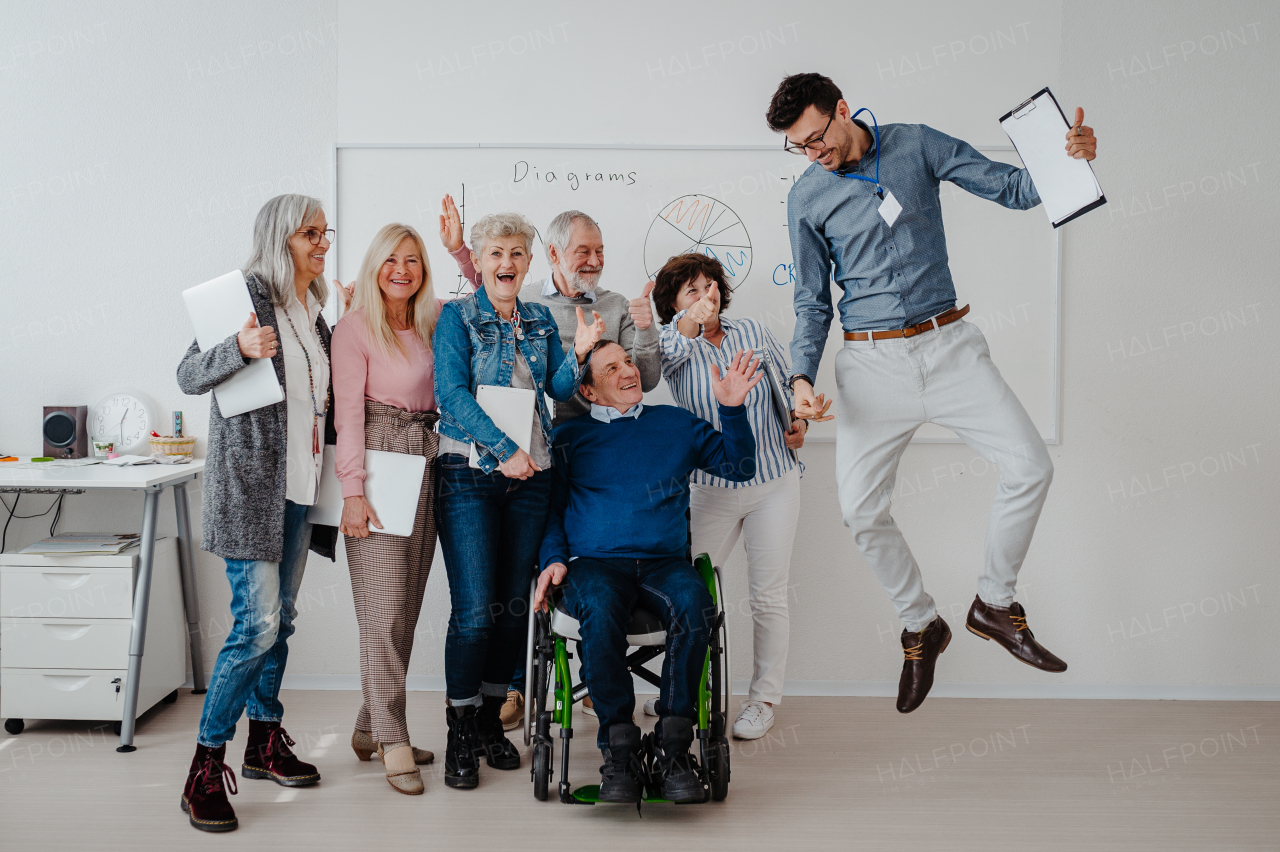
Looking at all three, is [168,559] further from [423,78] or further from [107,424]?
[423,78]

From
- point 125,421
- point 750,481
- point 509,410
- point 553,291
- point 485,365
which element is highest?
point 553,291

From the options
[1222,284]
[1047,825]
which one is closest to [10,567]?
[1047,825]

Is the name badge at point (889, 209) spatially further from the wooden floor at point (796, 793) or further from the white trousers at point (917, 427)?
the wooden floor at point (796, 793)

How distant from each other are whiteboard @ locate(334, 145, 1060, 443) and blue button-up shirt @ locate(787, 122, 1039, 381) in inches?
31.3

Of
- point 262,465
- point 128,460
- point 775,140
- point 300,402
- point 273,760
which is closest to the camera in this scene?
point 262,465

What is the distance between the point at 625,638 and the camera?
2.25 meters

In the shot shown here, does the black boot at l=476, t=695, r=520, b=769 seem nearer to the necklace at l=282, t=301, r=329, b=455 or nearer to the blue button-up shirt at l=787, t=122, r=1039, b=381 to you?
the necklace at l=282, t=301, r=329, b=455

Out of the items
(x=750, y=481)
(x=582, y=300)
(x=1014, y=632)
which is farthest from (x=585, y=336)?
(x=1014, y=632)

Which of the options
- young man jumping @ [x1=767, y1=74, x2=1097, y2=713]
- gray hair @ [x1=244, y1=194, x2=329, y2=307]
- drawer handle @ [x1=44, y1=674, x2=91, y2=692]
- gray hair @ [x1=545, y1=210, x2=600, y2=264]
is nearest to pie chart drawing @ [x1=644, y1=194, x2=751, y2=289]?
gray hair @ [x1=545, y1=210, x2=600, y2=264]

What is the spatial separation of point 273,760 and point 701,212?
2237 mm

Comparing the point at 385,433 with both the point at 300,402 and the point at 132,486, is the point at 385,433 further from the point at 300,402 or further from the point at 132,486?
the point at 132,486

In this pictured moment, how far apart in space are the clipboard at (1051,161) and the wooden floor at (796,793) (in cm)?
153

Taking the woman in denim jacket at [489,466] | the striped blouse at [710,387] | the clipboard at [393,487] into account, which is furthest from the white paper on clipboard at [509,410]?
the striped blouse at [710,387]

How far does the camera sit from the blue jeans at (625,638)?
221 centimetres
